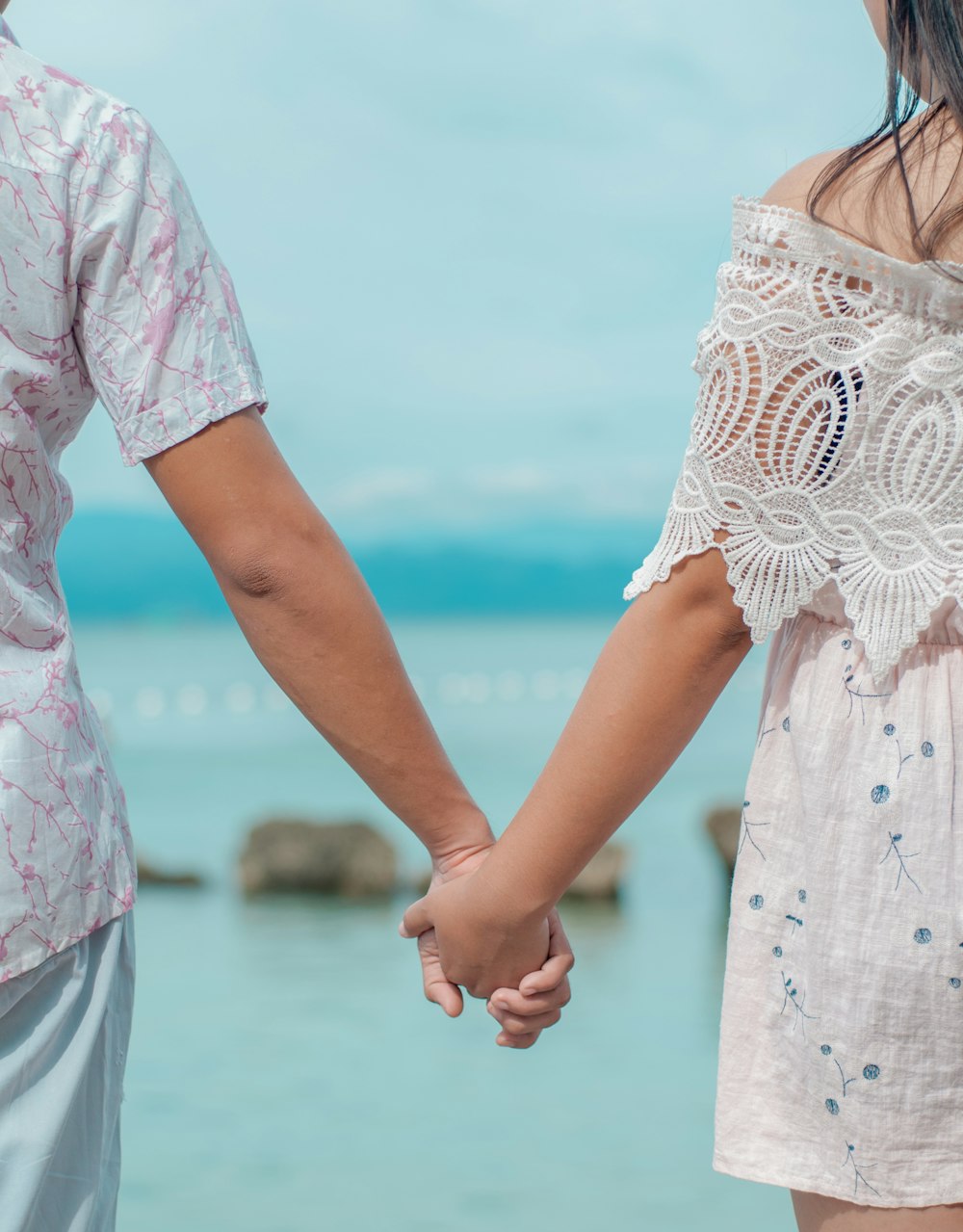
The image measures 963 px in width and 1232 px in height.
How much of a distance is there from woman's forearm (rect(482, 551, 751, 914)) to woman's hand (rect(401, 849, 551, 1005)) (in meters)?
0.11

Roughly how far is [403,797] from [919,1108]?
1.64ft

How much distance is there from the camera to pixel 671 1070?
4.08m

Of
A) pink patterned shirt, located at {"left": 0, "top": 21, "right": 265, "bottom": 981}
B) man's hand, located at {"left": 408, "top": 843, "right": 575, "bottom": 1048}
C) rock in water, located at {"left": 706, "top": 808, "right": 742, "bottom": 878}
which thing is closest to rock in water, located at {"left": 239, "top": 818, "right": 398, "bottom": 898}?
rock in water, located at {"left": 706, "top": 808, "right": 742, "bottom": 878}

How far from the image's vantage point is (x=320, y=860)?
18.9 feet

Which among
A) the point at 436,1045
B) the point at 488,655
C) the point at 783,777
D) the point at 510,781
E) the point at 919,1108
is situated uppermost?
the point at 783,777

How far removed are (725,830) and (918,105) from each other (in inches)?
197

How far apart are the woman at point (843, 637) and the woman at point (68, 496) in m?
0.33

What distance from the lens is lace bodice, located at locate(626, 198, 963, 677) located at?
1023 millimetres

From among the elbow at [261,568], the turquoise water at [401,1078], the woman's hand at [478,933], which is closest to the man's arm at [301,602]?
the elbow at [261,568]

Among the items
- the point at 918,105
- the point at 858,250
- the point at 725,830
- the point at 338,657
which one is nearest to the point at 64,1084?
the point at 338,657

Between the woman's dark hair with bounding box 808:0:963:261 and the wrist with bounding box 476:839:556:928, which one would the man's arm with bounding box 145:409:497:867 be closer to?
the wrist with bounding box 476:839:556:928

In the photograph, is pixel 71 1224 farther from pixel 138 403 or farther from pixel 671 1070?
pixel 671 1070

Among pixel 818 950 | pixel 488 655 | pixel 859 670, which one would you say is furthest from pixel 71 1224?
pixel 488 655

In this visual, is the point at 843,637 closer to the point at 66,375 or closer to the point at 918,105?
the point at 918,105
